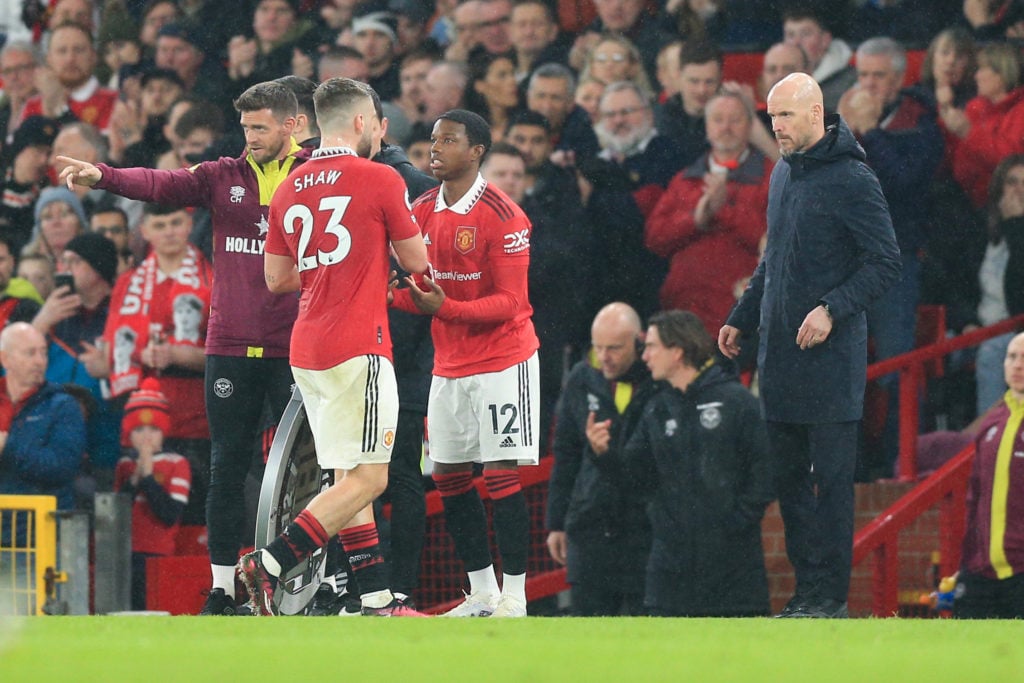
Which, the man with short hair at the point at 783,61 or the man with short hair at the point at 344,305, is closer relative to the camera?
the man with short hair at the point at 344,305

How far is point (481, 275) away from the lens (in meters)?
7.74

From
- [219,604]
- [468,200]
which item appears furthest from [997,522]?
[219,604]

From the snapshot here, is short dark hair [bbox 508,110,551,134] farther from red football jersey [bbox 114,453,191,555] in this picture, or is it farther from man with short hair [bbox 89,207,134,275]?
red football jersey [bbox 114,453,191,555]

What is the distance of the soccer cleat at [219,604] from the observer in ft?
25.8

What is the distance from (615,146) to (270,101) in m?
4.25

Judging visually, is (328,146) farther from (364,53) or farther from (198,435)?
(364,53)

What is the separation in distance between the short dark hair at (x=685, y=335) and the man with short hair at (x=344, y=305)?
104 inches

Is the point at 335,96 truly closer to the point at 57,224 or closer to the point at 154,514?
the point at 154,514

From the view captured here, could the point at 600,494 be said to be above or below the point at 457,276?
below

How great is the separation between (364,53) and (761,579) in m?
6.19

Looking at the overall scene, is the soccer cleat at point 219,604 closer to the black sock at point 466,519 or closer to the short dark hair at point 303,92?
the black sock at point 466,519

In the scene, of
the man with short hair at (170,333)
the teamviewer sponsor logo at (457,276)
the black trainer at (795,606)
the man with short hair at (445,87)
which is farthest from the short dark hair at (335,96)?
the man with short hair at (445,87)

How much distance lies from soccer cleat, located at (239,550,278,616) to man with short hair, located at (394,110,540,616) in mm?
1148

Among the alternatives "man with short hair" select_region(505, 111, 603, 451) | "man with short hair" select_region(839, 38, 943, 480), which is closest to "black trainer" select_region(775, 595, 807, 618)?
"man with short hair" select_region(839, 38, 943, 480)
